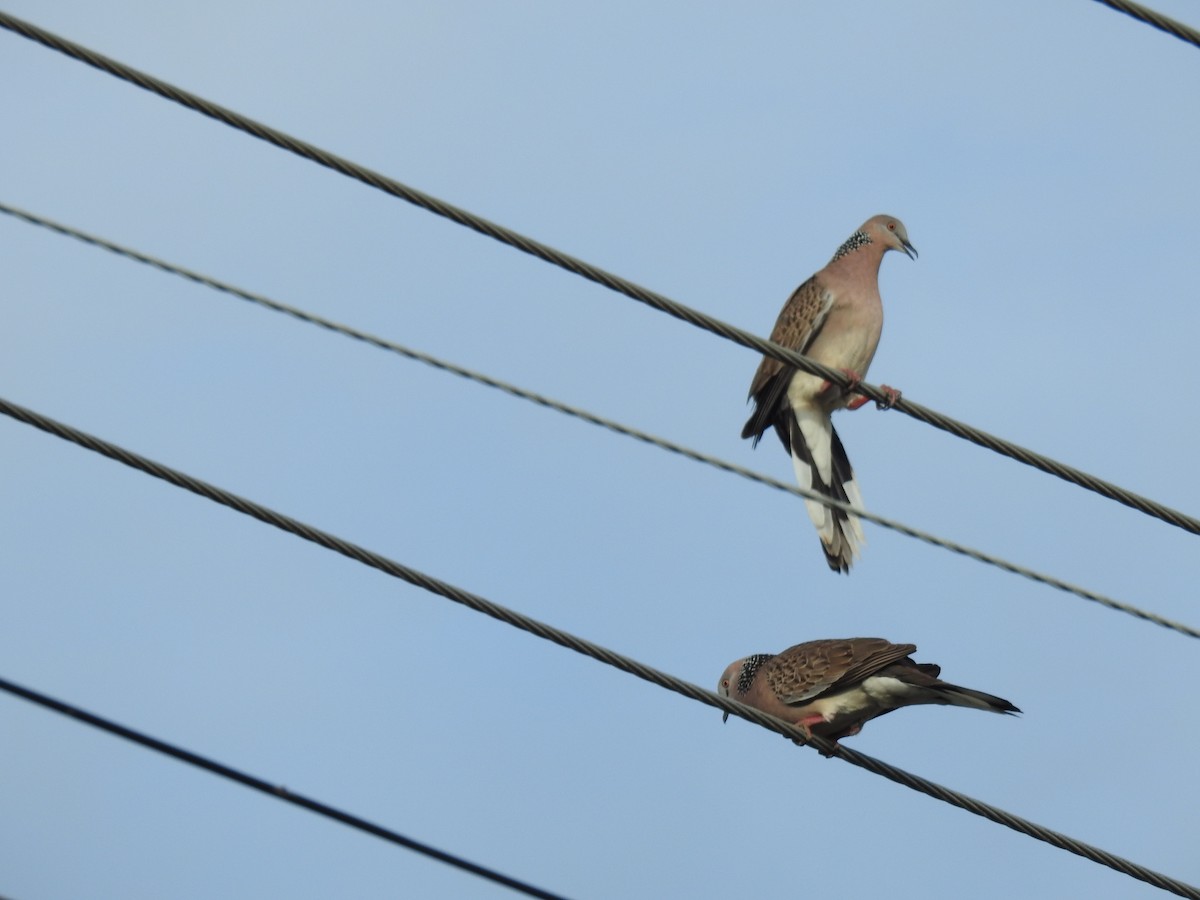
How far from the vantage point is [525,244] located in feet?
14.6

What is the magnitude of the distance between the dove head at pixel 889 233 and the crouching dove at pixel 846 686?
2.14m

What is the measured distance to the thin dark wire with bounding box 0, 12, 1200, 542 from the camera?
165 inches

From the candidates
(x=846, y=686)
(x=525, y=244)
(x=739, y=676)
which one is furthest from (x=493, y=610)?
(x=739, y=676)

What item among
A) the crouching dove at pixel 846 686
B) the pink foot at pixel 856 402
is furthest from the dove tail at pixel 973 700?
the pink foot at pixel 856 402

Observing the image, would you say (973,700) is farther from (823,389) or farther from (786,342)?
(786,342)

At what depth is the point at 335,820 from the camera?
349cm

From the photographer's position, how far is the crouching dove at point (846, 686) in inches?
287

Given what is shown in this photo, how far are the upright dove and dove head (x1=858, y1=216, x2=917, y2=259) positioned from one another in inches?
17.3

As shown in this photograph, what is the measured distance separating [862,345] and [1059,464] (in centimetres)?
352

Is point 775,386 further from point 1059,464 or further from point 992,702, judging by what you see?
point 1059,464

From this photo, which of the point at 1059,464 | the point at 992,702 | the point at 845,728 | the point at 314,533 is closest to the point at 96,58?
the point at 314,533

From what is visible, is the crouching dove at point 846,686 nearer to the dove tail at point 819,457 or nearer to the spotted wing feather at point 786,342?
the dove tail at point 819,457

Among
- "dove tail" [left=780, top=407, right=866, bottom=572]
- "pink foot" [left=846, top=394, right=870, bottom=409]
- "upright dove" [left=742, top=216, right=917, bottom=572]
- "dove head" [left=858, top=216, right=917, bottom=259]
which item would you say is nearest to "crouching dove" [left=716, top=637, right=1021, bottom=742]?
"upright dove" [left=742, top=216, right=917, bottom=572]

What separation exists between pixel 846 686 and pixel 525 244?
3.60 m
